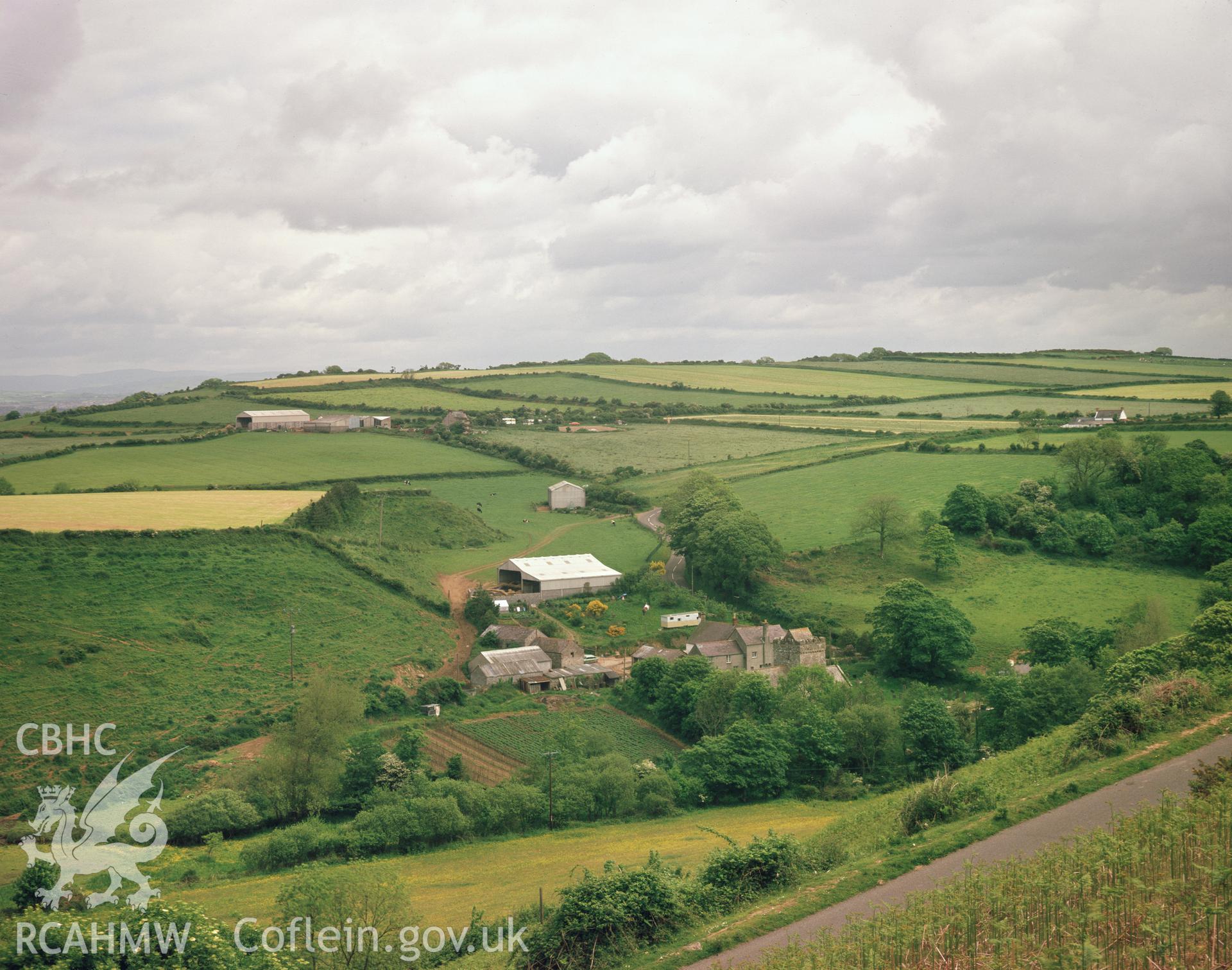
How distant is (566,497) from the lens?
79.8 m

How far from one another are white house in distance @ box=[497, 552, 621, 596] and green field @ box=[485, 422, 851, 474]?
2367 cm

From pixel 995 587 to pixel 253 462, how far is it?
56.8 m

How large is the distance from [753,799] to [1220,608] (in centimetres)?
1756

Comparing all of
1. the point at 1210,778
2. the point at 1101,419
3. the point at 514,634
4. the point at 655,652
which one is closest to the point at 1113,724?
the point at 1210,778

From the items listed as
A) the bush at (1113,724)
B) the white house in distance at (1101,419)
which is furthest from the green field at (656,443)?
the bush at (1113,724)

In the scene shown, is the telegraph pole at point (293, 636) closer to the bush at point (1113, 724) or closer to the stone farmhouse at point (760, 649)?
the stone farmhouse at point (760, 649)

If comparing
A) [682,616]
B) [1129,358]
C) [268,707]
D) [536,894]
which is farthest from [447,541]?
[1129,358]

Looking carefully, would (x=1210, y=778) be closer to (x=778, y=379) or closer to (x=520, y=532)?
(x=520, y=532)

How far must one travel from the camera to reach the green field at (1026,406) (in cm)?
8975

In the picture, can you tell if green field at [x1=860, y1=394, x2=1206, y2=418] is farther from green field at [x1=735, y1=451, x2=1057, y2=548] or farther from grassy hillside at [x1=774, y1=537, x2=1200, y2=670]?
grassy hillside at [x1=774, y1=537, x2=1200, y2=670]

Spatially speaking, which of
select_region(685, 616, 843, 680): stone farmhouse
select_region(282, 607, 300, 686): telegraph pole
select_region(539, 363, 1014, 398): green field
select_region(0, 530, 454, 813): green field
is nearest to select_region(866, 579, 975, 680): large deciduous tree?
select_region(685, 616, 843, 680): stone farmhouse

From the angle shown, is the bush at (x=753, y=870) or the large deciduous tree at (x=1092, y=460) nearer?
the bush at (x=753, y=870)

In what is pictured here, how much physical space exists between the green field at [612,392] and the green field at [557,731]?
Answer: 69110mm

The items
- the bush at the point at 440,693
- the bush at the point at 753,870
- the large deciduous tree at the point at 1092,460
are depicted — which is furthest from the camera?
the large deciduous tree at the point at 1092,460
